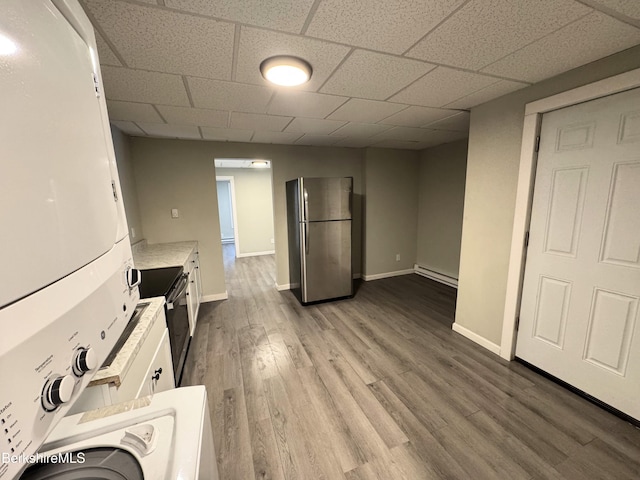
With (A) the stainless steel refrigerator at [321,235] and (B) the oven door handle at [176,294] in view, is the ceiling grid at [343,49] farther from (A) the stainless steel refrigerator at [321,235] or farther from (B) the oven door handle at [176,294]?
(B) the oven door handle at [176,294]

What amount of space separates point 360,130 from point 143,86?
218cm

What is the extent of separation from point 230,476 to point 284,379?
0.77 m

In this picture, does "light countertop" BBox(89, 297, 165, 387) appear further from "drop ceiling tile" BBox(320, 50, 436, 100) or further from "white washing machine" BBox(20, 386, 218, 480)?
"drop ceiling tile" BBox(320, 50, 436, 100)


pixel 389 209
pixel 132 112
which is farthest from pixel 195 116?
pixel 389 209

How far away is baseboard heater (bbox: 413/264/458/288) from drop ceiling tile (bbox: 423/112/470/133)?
224cm

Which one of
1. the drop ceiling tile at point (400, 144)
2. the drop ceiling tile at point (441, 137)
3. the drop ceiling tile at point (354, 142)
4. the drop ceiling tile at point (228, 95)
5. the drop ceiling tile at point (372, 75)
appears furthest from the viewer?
the drop ceiling tile at point (400, 144)

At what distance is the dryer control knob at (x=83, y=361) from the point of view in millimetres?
510

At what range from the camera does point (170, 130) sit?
9.52 feet

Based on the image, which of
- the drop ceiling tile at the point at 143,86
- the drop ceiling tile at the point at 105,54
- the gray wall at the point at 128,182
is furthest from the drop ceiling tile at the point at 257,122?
the gray wall at the point at 128,182

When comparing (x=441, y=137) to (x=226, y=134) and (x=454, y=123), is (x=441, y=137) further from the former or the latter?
(x=226, y=134)

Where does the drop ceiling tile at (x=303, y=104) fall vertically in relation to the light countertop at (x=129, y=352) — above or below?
above

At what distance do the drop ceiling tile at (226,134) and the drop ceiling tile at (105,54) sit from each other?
4.49ft

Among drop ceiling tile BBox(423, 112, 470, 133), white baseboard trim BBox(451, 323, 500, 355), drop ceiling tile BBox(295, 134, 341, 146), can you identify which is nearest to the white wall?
drop ceiling tile BBox(295, 134, 341, 146)

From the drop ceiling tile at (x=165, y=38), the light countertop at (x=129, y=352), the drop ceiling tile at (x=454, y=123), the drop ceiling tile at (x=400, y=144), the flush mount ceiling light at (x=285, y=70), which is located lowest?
the light countertop at (x=129, y=352)
